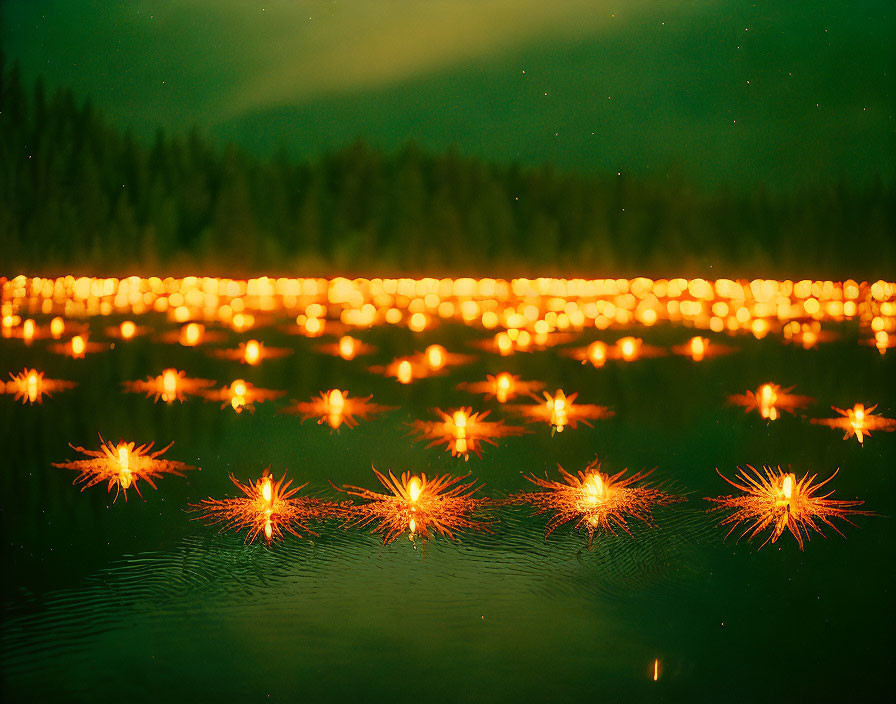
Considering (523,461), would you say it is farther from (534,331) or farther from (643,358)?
(534,331)

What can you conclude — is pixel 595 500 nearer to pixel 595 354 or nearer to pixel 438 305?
pixel 595 354

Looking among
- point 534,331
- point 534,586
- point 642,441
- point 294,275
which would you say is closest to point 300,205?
point 294,275

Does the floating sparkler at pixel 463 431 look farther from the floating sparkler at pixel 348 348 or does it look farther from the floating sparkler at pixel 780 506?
the floating sparkler at pixel 348 348

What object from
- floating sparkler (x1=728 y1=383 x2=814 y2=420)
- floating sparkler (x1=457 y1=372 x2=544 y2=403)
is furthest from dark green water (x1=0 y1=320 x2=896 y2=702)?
floating sparkler (x1=457 y1=372 x2=544 y2=403)

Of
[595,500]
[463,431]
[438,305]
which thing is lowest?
[595,500]

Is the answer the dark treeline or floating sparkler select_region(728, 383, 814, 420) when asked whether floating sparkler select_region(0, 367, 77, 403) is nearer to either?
floating sparkler select_region(728, 383, 814, 420)

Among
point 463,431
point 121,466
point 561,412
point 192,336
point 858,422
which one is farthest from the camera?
point 192,336

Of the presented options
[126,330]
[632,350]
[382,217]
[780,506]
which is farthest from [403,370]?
[382,217]
